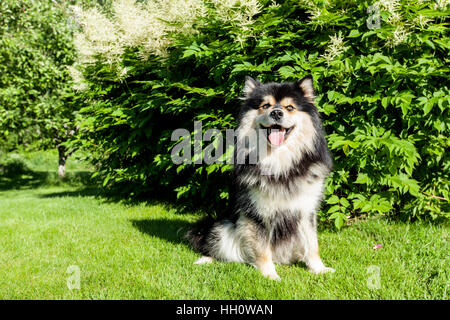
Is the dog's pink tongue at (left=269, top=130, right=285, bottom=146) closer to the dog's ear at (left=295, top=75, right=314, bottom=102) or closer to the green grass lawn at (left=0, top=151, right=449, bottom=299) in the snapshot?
the dog's ear at (left=295, top=75, right=314, bottom=102)

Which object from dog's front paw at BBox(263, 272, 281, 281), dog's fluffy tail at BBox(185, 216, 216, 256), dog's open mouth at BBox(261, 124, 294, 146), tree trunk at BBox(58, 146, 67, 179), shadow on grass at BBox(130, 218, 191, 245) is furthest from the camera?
tree trunk at BBox(58, 146, 67, 179)

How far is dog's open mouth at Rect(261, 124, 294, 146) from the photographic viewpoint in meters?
2.74

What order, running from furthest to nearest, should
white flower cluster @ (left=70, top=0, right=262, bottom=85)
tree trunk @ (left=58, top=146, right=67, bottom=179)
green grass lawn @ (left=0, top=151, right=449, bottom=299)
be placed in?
tree trunk @ (left=58, top=146, right=67, bottom=179), white flower cluster @ (left=70, top=0, right=262, bottom=85), green grass lawn @ (left=0, top=151, right=449, bottom=299)

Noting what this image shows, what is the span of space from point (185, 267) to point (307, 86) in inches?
79.9

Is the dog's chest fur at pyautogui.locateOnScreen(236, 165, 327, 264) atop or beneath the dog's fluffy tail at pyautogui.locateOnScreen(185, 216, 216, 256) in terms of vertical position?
atop

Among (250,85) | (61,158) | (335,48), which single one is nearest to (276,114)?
(250,85)

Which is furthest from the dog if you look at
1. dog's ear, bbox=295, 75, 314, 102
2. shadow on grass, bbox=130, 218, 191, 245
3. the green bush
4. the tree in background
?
the tree in background

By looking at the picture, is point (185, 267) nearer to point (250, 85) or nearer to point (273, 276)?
point (273, 276)

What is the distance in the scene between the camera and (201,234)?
339cm

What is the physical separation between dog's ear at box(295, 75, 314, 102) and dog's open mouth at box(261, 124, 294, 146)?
37cm

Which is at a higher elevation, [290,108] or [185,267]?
[290,108]

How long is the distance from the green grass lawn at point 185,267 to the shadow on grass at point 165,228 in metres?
0.01

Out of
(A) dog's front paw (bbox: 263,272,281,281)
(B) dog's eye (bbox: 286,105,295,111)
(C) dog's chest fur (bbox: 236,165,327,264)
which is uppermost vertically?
(B) dog's eye (bbox: 286,105,295,111)

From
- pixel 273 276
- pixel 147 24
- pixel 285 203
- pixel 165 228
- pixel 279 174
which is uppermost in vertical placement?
pixel 147 24
